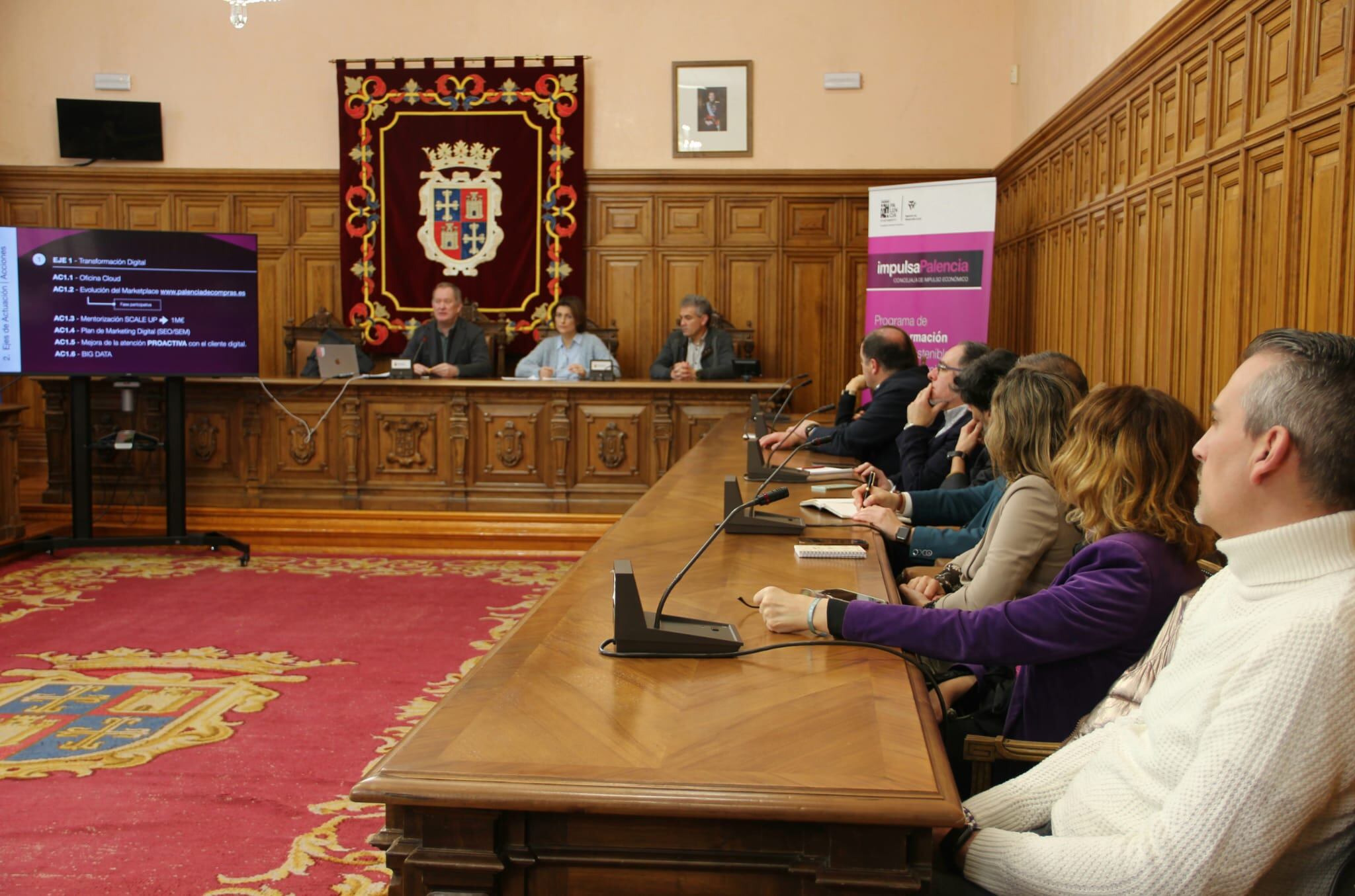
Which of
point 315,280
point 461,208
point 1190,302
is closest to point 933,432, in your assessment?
point 1190,302

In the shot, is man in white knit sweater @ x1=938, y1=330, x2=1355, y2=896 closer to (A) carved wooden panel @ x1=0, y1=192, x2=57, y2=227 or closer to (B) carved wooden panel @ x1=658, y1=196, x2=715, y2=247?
(B) carved wooden panel @ x1=658, y1=196, x2=715, y2=247

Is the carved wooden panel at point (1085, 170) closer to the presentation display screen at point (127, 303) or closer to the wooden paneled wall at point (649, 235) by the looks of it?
the wooden paneled wall at point (649, 235)

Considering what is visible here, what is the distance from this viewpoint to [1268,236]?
12.5 feet

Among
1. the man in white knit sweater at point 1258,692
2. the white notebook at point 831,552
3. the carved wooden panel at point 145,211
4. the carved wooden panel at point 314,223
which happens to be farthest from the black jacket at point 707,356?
the man in white knit sweater at point 1258,692

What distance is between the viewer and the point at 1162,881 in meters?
1.28

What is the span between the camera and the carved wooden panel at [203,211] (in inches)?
362

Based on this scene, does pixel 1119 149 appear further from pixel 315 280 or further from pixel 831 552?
pixel 315 280

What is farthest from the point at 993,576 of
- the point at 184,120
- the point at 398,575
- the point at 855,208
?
the point at 184,120

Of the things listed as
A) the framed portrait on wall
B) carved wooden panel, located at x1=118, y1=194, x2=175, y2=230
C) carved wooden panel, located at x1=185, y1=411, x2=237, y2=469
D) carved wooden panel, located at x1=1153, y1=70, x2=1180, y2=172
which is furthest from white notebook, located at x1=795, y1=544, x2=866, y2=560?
carved wooden panel, located at x1=118, y1=194, x2=175, y2=230

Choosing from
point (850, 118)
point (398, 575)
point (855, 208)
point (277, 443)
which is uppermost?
point (850, 118)

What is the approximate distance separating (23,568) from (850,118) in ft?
20.3

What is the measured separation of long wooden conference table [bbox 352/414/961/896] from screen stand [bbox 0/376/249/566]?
5170mm

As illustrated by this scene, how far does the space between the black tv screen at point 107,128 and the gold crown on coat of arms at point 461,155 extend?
7.09ft

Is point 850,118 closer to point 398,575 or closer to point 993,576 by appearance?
point 398,575
